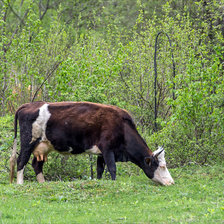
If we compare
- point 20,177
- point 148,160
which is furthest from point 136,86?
point 20,177

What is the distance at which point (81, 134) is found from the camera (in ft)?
44.3

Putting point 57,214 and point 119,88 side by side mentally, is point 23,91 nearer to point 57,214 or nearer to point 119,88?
point 119,88

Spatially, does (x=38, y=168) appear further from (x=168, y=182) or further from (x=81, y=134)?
(x=168, y=182)

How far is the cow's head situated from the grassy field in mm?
430

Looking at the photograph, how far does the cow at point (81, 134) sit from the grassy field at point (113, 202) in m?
1.29

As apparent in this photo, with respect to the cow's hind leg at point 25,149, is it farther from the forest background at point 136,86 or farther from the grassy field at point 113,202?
the grassy field at point 113,202

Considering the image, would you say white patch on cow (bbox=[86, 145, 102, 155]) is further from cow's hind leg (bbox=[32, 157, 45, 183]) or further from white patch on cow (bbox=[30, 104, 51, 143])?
cow's hind leg (bbox=[32, 157, 45, 183])

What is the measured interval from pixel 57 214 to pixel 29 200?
1.53 m

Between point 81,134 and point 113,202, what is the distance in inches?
128

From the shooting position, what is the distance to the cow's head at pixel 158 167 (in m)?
13.5

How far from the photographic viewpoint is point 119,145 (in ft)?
44.9

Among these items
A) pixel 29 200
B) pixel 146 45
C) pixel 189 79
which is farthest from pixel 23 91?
pixel 29 200

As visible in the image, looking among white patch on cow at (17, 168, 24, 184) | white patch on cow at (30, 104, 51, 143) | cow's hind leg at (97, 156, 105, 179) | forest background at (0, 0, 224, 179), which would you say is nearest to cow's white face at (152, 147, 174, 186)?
forest background at (0, 0, 224, 179)

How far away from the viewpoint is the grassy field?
347 inches
